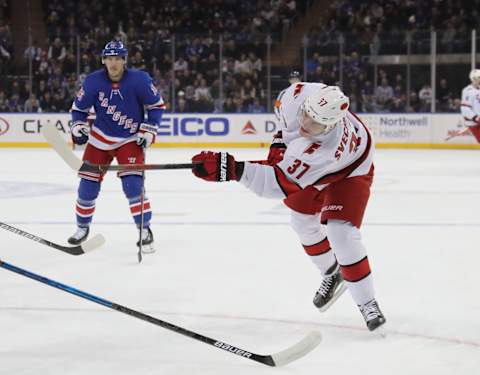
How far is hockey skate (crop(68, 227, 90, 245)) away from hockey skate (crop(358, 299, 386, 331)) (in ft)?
7.73

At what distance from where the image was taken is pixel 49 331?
293cm

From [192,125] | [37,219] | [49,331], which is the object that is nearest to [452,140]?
[192,125]

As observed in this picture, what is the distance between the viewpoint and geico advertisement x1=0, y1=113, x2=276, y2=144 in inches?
531

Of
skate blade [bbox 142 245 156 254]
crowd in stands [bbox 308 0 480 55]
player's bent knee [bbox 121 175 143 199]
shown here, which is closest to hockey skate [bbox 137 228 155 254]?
skate blade [bbox 142 245 156 254]

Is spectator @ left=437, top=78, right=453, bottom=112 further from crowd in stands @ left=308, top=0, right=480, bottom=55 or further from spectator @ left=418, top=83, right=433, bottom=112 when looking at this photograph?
crowd in stands @ left=308, top=0, right=480, bottom=55

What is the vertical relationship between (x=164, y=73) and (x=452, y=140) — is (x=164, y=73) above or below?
above

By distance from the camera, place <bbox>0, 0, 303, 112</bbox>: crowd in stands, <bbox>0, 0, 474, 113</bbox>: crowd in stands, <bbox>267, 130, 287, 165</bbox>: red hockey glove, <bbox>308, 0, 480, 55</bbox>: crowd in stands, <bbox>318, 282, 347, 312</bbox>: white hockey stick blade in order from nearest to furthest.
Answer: <bbox>267, 130, 287, 165</bbox>: red hockey glove < <bbox>318, 282, 347, 312</bbox>: white hockey stick blade < <bbox>0, 0, 474, 113</bbox>: crowd in stands < <bbox>0, 0, 303, 112</bbox>: crowd in stands < <bbox>308, 0, 480, 55</bbox>: crowd in stands

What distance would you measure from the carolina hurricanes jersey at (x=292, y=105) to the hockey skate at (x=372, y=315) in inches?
25.4

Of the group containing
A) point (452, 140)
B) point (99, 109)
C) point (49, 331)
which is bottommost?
point (452, 140)

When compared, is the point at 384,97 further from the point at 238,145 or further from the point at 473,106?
the point at 473,106

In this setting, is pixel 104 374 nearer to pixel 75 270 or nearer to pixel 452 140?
pixel 75 270

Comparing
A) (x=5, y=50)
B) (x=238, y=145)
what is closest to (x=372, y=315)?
(x=238, y=145)

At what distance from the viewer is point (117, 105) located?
15.8ft

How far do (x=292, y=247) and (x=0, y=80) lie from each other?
33.2 ft
